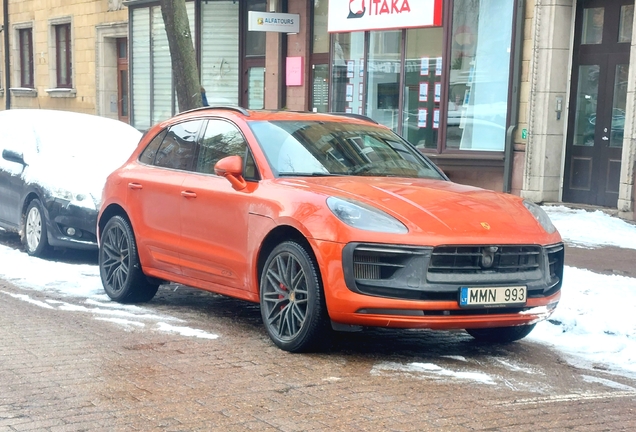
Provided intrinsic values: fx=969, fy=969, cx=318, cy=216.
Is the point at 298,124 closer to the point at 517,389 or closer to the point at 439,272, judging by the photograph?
the point at 439,272

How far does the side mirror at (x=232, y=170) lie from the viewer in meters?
6.85

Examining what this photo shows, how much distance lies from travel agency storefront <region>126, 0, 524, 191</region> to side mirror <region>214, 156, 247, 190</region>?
9.06 m

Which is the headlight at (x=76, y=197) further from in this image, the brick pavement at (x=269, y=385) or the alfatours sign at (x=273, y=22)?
the alfatours sign at (x=273, y=22)

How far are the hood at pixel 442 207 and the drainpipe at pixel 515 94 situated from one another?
8496 mm

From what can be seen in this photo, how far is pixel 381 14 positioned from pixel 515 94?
3529 mm

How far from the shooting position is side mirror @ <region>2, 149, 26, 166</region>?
38.4ft

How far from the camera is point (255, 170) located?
7.00m

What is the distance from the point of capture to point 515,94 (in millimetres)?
15266

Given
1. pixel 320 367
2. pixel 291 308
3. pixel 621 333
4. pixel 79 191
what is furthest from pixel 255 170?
pixel 79 191

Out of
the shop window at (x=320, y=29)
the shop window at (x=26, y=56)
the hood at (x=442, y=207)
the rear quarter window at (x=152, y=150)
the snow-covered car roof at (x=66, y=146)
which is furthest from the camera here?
the shop window at (x=26, y=56)

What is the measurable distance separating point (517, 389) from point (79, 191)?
656 cm

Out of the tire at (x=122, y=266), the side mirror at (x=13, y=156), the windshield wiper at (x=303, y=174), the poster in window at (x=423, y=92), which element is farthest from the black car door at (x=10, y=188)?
Result: the poster in window at (x=423, y=92)

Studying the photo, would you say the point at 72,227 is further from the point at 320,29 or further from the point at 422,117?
the point at 320,29

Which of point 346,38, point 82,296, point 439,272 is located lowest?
point 82,296
